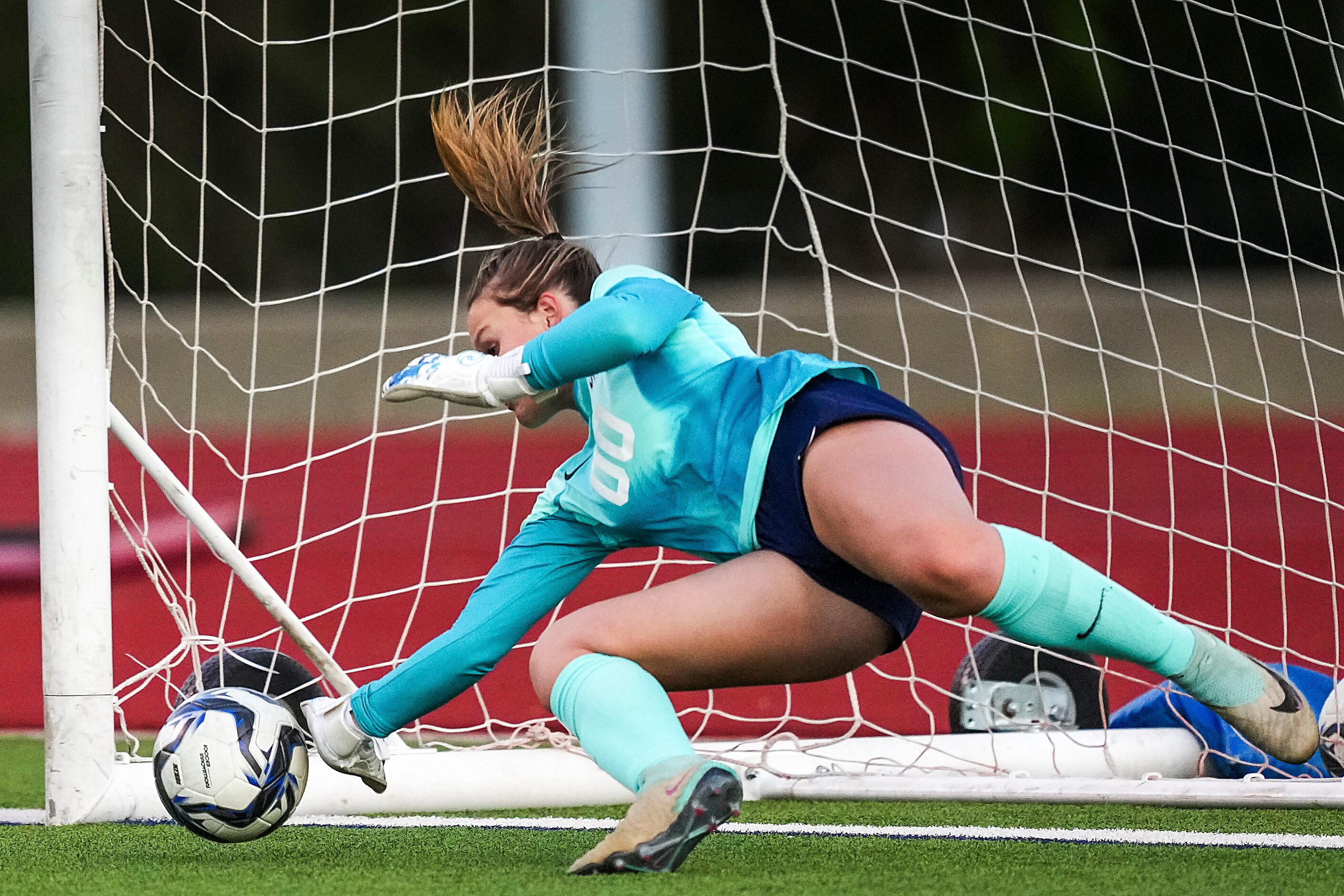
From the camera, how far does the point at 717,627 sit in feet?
7.47

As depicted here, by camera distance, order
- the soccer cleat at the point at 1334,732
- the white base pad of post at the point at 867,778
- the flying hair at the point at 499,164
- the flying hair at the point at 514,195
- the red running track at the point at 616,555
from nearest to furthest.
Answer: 1. the flying hair at the point at 514,195
2. the flying hair at the point at 499,164
3. the white base pad of post at the point at 867,778
4. the soccer cleat at the point at 1334,732
5. the red running track at the point at 616,555

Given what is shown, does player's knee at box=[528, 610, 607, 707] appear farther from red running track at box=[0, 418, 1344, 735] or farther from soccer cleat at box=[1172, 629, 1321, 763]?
red running track at box=[0, 418, 1344, 735]

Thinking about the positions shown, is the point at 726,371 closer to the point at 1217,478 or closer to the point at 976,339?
the point at 1217,478

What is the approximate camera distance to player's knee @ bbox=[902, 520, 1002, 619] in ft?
6.93

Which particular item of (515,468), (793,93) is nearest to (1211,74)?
(793,93)

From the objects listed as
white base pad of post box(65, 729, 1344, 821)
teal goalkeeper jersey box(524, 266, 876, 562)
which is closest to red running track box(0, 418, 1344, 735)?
white base pad of post box(65, 729, 1344, 821)

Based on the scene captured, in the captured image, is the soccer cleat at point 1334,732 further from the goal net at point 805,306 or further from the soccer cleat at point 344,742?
the soccer cleat at point 344,742

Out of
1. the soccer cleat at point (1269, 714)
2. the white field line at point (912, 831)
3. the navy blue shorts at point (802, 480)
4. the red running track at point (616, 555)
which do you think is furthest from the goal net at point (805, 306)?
the navy blue shorts at point (802, 480)

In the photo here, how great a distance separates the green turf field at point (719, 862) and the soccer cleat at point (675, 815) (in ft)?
0.13

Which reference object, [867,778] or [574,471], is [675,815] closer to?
[574,471]

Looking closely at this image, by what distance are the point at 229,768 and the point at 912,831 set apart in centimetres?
111

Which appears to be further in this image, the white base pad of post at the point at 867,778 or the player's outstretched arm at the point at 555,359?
the white base pad of post at the point at 867,778

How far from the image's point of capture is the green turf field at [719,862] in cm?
214

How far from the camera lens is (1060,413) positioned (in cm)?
626
